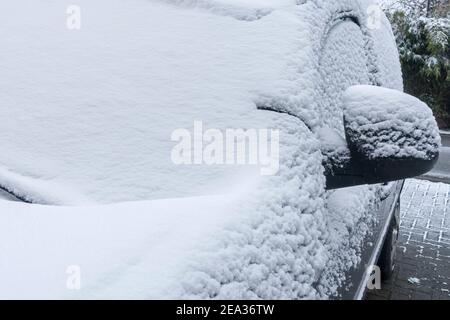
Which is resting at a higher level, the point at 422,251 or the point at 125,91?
the point at 125,91

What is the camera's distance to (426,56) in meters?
10.5

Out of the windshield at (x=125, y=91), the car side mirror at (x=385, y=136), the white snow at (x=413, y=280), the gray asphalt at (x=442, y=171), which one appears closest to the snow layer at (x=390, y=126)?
the car side mirror at (x=385, y=136)

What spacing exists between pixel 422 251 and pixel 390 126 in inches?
133

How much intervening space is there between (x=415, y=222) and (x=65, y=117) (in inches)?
177

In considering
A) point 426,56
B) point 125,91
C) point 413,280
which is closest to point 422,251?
point 413,280

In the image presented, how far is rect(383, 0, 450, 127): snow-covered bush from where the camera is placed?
405 inches

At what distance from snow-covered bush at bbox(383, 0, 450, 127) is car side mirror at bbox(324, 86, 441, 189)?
9.99 metres

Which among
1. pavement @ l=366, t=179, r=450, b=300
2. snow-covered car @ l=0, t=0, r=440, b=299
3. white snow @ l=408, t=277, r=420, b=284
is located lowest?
white snow @ l=408, t=277, r=420, b=284

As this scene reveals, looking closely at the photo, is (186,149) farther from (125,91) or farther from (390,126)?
(390,126)

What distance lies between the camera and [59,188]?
3.68 ft

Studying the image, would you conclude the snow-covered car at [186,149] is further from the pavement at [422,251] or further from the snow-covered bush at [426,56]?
the snow-covered bush at [426,56]

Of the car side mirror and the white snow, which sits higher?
the car side mirror

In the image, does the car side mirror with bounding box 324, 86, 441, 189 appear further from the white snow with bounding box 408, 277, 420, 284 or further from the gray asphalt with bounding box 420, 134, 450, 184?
the gray asphalt with bounding box 420, 134, 450, 184

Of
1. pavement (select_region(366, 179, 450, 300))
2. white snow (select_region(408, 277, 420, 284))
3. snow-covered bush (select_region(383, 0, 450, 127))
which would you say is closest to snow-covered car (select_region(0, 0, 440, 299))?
pavement (select_region(366, 179, 450, 300))
